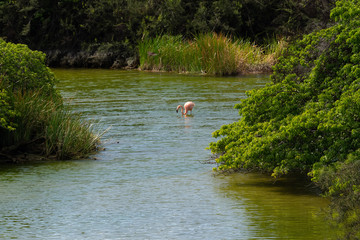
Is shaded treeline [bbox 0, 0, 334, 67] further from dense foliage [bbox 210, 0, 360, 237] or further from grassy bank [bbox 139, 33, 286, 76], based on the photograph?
dense foliage [bbox 210, 0, 360, 237]

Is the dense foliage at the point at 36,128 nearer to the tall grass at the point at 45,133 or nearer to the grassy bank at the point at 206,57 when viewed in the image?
the tall grass at the point at 45,133

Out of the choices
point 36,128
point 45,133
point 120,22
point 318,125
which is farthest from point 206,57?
point 318,125

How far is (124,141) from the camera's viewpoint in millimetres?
13625

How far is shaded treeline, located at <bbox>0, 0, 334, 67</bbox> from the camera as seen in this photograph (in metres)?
33.5

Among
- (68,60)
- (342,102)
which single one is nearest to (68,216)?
(342,102)

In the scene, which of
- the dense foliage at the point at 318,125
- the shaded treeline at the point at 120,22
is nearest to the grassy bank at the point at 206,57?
the shaded treeline at the point at 120,22

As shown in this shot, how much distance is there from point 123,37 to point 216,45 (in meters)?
9.53

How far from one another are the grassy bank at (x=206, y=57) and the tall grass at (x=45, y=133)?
1592cm

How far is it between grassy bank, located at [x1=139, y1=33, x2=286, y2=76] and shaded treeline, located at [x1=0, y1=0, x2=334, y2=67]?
80.2 inches

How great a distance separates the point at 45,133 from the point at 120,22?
81.2 ft

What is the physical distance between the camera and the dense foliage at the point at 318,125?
842 cm

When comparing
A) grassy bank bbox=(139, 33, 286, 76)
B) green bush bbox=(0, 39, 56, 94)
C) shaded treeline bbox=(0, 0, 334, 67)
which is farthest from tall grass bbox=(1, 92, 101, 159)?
shaded treeline bbox=(0, 0, 334, 67)

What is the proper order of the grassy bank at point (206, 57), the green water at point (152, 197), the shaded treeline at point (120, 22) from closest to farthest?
1. the green water at point (152, 197)
2. the grassy bank at point (206, 57)
3. the shaded treeline at point (120, 22)

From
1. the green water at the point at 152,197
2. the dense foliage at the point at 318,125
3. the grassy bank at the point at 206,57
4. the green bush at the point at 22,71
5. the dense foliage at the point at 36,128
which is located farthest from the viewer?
the grassy bank at the point at 206,57
